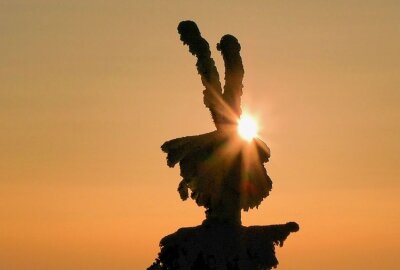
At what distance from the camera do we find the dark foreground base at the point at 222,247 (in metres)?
24.9

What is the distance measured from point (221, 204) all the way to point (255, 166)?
4.68 feet

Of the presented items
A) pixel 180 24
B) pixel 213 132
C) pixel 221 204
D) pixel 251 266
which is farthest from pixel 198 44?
pixel 251 266

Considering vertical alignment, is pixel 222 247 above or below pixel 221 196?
below

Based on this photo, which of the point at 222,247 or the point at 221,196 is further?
the point at 221,196

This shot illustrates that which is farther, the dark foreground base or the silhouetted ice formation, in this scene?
the silhouetted ice formation

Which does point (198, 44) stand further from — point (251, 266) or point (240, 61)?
point (251, 266)

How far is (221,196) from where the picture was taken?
84.4 feet

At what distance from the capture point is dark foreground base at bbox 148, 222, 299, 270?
24891 millimetres

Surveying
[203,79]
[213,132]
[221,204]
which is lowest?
[221,204]

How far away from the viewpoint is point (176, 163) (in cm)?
2583

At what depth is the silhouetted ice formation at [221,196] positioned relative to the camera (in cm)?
2522

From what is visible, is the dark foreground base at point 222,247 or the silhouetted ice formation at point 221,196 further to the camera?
the silhouetted ice formation at point 221,196

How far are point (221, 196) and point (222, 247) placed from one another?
4.74 feet

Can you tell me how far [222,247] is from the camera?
25188 mm
